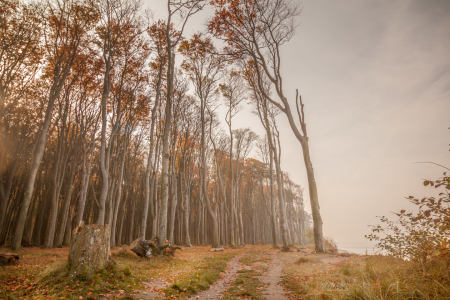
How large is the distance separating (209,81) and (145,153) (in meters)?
9.60

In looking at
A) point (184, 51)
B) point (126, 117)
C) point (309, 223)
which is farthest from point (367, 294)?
point (309, 223)

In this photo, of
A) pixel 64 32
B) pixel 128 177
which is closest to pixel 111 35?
pixel 64 32

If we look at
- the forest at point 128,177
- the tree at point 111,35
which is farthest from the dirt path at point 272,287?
the tree at point 111,35

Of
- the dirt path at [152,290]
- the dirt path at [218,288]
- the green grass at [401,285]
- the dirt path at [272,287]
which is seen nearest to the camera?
the green grass at [401,285]

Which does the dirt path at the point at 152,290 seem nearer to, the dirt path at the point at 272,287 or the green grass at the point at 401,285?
the dirt path at the point at 272,287

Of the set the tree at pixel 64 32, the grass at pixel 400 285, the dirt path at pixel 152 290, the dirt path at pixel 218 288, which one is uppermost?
the tree at pixel 64 32

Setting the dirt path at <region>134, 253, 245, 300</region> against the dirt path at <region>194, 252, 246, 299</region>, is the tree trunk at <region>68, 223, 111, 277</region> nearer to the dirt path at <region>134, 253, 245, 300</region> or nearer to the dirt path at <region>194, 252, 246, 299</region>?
the dirt path at <region>134, 253, 245, 300</region>

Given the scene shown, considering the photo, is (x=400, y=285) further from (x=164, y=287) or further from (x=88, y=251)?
(x=88, y=251)

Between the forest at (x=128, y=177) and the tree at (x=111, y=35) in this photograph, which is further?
the tree at (x=111, y=35)

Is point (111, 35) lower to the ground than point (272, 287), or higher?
higher

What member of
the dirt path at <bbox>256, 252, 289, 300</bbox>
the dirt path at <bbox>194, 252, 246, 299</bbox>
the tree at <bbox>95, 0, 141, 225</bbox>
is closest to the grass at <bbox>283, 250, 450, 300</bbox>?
the dirt path at <bbox>256, 252, 289, 300</bbox>

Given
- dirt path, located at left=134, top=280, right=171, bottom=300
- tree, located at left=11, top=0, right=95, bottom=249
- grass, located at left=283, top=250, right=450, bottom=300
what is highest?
tree, located at left=11, top=0, right=95, bottom=249

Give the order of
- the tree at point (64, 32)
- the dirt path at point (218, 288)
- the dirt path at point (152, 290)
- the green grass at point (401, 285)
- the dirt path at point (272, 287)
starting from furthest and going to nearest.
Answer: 1. the tree at point (64, 32)
2. the dirt path at point (218, 288)
3. the dirt path at point (272, 287)
4. the dirt path at point (152, 290)
5. the green grass at point (401, 285)

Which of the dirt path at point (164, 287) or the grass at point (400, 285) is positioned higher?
the grass at point (400, 285)
